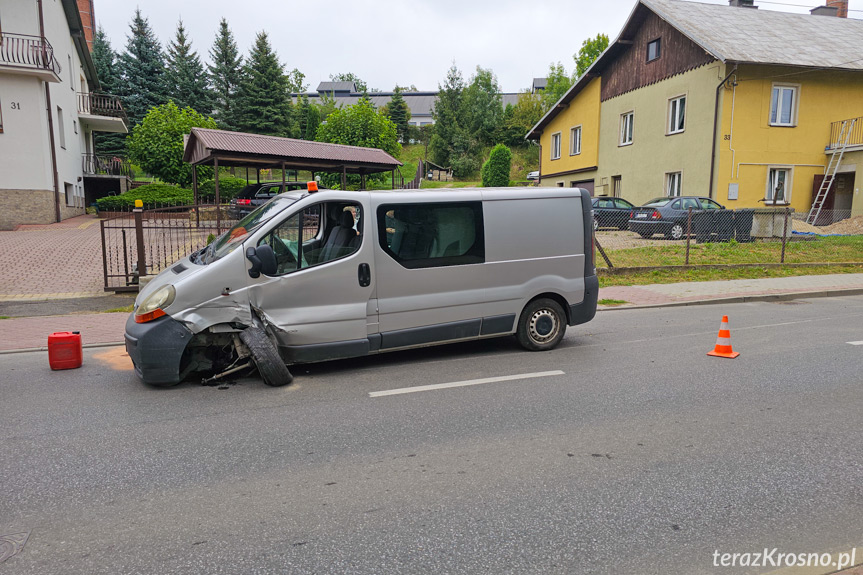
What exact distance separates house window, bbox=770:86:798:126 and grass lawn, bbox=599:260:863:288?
32.3 ft

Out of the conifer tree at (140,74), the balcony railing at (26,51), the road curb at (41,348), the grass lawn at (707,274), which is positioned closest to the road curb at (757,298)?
the grass lawn at (707,274)

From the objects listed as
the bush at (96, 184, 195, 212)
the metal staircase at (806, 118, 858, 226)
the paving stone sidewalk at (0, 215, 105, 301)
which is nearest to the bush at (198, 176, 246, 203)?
the bush at (96, 184, 195, 212)

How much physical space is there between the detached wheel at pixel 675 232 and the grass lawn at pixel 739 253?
63.3 inches

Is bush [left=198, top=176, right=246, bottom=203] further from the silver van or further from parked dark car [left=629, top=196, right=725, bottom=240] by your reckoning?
the silver van

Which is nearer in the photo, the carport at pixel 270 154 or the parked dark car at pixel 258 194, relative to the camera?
the carport at pixel 270 154

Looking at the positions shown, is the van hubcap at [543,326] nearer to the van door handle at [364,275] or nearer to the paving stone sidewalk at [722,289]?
the van door handle at [364,275]

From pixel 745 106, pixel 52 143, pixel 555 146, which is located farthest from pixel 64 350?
pixel 555 146

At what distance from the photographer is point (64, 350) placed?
6.63 metres

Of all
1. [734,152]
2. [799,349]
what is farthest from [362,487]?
[734,152]

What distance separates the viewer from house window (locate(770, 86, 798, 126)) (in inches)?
896

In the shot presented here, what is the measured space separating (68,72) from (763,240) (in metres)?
32.1

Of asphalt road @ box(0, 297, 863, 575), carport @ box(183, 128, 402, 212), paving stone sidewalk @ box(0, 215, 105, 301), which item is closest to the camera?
asphalt road @ box(0, 297, 863, 575)

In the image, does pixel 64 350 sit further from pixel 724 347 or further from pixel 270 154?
pixel 270 154

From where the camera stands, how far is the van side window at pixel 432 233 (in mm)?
6332
